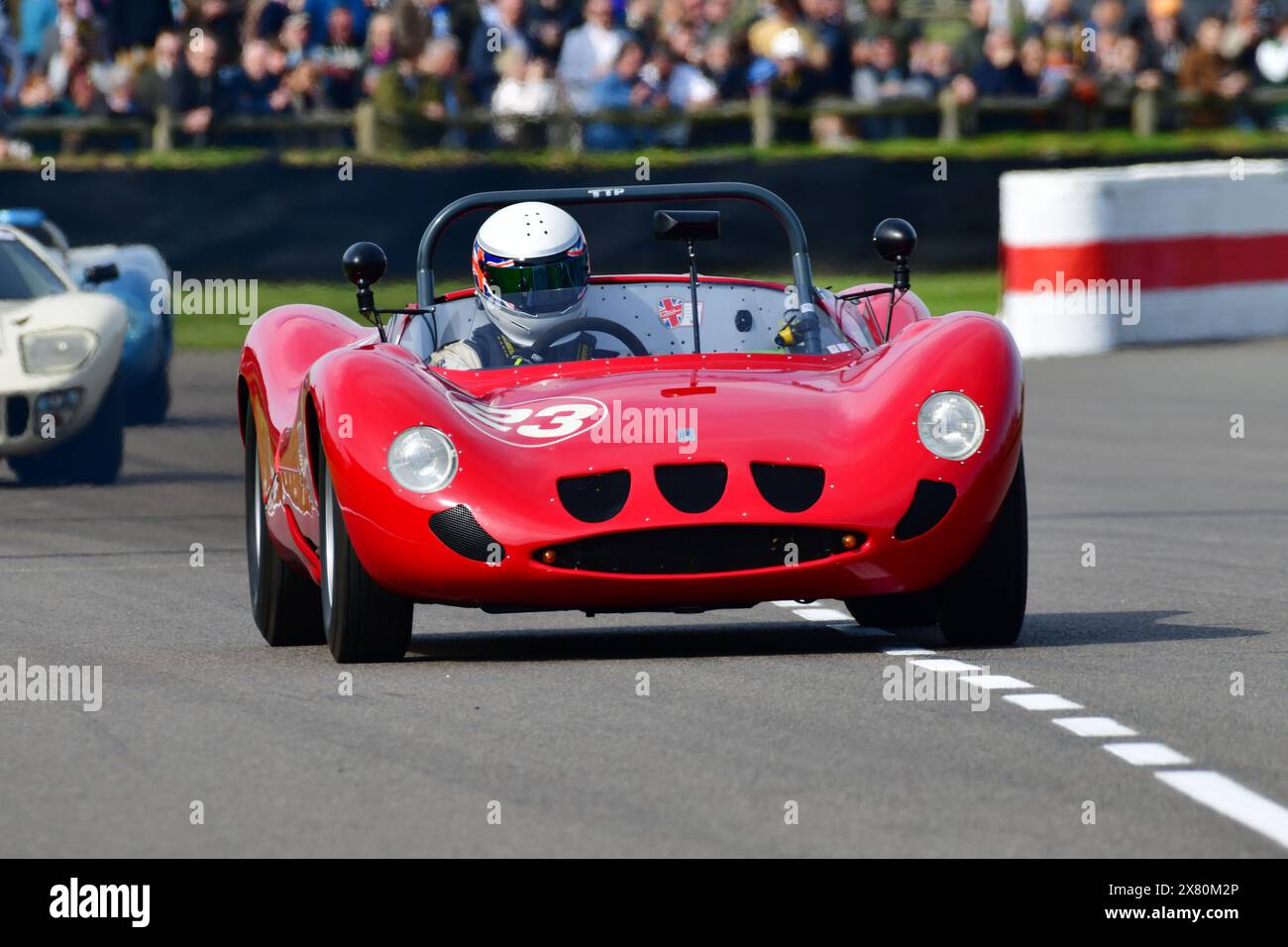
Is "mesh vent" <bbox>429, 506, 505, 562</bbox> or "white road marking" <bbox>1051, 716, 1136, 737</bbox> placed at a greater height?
"mesh vent" <bbox>429, 506, 505, 562</bbox>

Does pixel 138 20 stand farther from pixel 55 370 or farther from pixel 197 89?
pixel 55 370

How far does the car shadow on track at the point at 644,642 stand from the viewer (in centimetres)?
802

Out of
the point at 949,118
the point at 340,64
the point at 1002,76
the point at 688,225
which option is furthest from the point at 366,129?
the point at 688,225

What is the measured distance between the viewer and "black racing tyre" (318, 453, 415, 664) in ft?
25.2

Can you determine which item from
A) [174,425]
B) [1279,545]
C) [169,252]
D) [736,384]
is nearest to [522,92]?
[169,252]

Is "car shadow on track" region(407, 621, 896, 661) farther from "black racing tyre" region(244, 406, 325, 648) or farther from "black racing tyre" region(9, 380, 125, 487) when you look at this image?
"black racing tyre" region(9, 380, 125, 487)

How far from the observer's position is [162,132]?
22.6m

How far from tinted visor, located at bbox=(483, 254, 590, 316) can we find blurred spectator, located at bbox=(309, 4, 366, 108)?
48.2 ft

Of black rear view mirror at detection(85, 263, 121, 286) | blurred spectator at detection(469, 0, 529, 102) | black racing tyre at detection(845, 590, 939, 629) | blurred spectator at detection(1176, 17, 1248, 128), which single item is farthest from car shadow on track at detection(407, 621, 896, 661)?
blurred spectator at detection(1176, 17, 1248, 128)

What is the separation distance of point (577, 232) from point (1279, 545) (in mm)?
3286

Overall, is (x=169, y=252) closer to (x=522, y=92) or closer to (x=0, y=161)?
(x=0, y=161)

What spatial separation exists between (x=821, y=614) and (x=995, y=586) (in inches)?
53.7

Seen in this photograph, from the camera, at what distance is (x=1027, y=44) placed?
81.5ft
